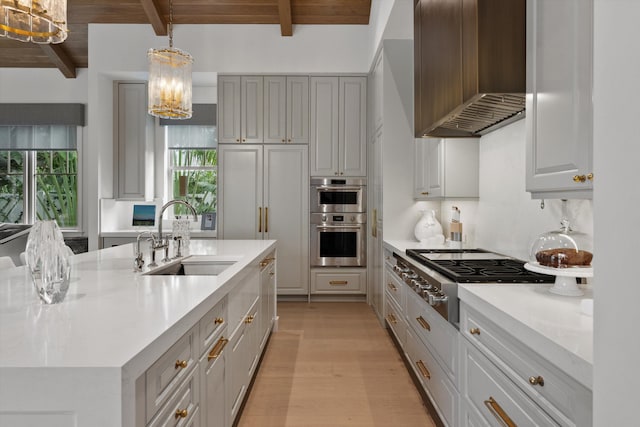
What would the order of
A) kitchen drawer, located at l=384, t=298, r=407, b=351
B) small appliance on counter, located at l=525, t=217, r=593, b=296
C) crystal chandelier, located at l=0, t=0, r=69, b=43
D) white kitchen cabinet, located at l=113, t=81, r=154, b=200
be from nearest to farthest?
small appliance on counter, located at l=525, t=217, r=593, b=296, crystal chandelier, located at l=0, t=0, r=69, b=43, kitchen drawer, located at l=384, t=298, r=407, b=351, white kitchen cabinet, located at l=113, t=81, r=154, b=200

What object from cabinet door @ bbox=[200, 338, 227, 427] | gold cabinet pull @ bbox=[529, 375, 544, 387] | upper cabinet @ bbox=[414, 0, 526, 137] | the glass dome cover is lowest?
cabinet door @ bbox=[200, 338, 227, 427]

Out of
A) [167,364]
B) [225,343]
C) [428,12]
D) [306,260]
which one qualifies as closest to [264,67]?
[306,260]

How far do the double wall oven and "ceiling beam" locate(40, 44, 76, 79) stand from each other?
11.9 ft

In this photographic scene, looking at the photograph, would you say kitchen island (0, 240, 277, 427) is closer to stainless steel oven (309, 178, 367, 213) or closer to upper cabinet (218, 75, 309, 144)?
stainless steel oven (309, 178, 367, 213)

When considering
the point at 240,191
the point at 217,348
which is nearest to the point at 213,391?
the point at 217,348

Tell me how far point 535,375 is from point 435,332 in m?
0.99

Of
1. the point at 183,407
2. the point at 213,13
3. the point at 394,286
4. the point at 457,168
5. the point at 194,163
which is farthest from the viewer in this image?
the point at 194,163

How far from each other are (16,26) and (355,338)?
3.17m

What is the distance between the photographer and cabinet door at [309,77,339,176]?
5000 mm

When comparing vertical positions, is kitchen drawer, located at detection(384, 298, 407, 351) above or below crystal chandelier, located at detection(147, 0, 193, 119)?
below

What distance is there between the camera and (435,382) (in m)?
2.12

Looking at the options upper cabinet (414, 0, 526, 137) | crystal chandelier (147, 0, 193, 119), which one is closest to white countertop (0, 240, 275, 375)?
upper cabinet (414, 0, 526, 137)

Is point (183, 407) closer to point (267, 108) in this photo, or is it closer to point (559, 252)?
point (559, 252)

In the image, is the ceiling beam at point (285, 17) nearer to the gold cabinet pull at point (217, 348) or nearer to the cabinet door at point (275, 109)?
the cabinet door at point (275, 109)
